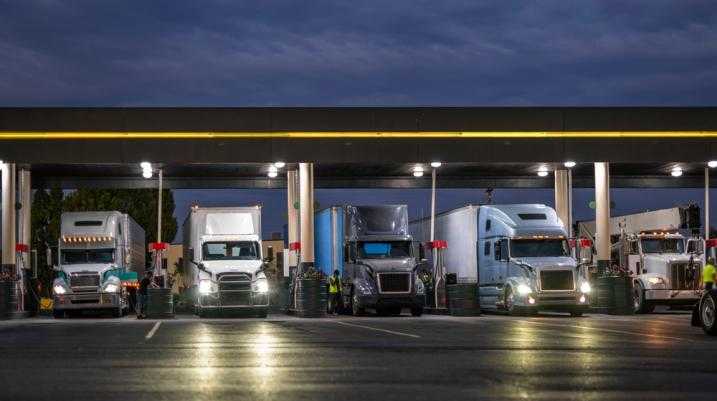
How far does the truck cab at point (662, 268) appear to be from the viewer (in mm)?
42625

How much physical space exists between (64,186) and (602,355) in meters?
34.2

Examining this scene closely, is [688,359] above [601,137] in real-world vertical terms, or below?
below

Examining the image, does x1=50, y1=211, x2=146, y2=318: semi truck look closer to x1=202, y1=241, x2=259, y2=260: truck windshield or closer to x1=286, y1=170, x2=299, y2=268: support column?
x1=202, y1=241, x2=259, y2=260: truck windshield

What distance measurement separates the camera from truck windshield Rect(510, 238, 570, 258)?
38.9m

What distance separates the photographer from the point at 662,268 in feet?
140

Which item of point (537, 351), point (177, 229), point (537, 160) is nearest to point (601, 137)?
point (537, 160)

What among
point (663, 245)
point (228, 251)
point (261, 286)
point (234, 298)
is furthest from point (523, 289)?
point (228, 251)

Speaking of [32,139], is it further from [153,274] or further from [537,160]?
[537,160]

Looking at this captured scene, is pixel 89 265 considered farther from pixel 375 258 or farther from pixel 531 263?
pixel 531 263

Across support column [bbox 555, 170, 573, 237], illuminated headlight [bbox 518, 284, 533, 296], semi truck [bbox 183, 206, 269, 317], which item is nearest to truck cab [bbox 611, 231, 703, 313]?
support column [bbox 555, 170, 573, 237]

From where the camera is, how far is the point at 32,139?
4038 cm

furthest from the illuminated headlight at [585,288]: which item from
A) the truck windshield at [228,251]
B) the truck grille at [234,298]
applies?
the truck grille at [234,298]

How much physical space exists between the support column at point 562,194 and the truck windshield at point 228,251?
11410 millimetres

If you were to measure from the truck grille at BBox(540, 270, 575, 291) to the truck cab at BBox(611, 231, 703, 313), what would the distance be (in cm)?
538
